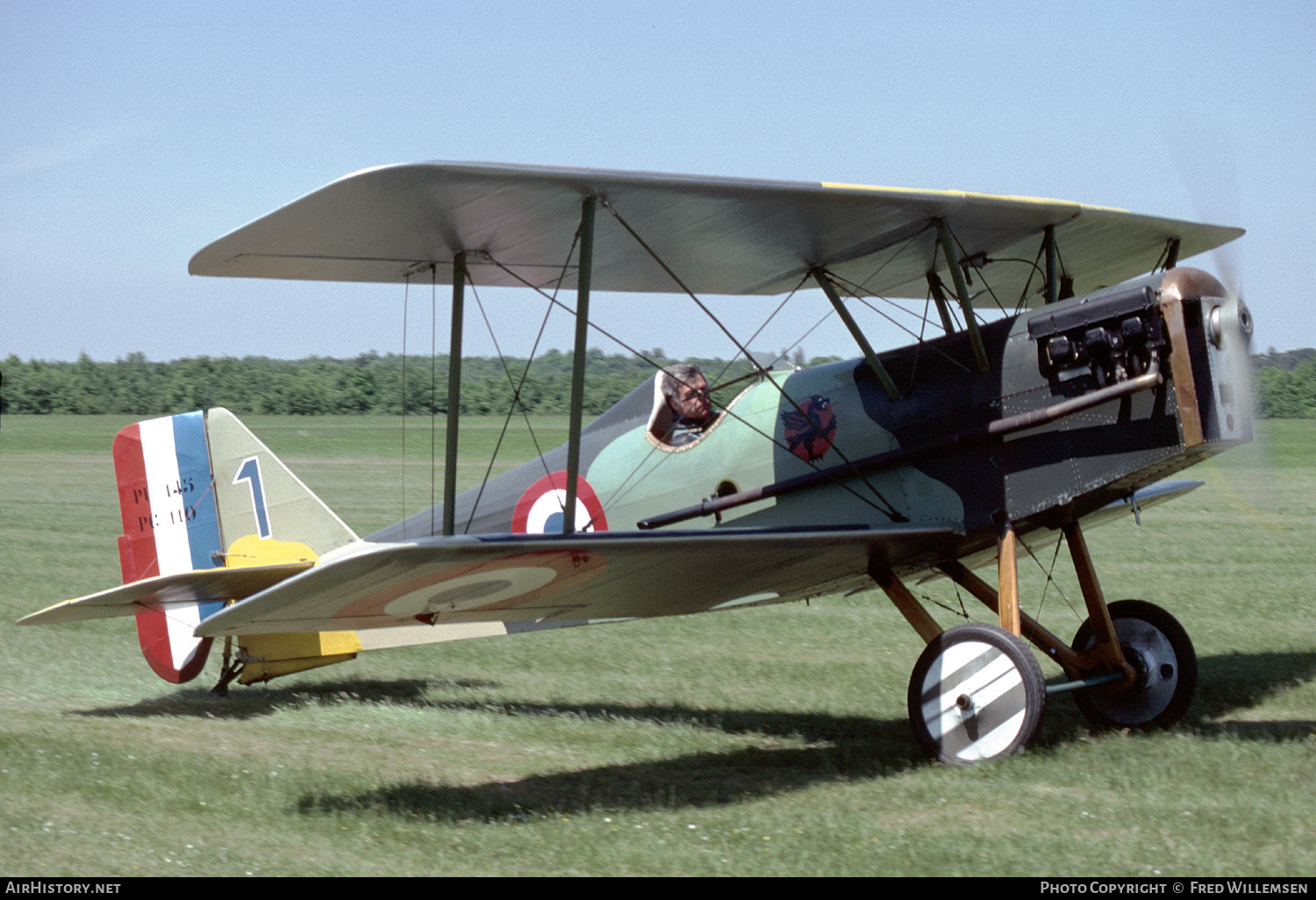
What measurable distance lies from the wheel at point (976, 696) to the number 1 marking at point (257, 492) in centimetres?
415

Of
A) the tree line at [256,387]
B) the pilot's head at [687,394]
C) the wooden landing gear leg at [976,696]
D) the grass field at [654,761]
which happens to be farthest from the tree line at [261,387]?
the wooden landing gear leg at [976,696]

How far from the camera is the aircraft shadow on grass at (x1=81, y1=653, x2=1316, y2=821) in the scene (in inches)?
203

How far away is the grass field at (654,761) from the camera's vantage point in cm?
428

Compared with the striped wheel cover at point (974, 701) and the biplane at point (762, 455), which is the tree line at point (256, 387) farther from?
the striped wheel cover at point (974, 701)

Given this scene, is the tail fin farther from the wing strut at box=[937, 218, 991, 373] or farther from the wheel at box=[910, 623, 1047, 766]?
the wing strut at box=[937, 218, 991, 373]

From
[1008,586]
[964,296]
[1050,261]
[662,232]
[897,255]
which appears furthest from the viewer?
[897,255]

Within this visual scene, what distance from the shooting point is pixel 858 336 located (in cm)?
625

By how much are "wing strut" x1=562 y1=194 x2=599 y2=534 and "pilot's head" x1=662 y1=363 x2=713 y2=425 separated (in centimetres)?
141

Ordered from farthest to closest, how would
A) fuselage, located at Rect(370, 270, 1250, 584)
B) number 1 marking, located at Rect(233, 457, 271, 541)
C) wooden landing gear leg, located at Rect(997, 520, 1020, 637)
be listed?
number 1 marking, located at Rect(233, 457, 271, 541) < wooden landing gear leg, located at Rect(997, 520, 1020, 637) < fuselage, located at Rect(370, 270, 1250, 584)

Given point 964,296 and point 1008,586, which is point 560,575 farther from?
point 964,296

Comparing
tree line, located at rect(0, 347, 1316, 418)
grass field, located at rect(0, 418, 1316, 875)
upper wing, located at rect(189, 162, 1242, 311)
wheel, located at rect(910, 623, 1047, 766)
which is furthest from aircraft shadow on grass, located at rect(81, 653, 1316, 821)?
tree line, located at rect(0, 347, 1316, 418)

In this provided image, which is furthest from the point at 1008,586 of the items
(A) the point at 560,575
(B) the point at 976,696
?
(A) the point at 560,575

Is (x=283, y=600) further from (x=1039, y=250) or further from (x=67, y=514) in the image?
(x=67, y=514)

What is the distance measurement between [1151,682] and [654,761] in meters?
2.61
